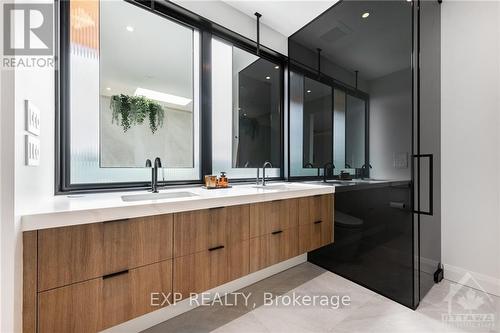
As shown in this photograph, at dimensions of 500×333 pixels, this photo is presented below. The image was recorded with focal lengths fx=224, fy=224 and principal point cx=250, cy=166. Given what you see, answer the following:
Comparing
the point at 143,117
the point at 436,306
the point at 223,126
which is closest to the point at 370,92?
the point at 223,126

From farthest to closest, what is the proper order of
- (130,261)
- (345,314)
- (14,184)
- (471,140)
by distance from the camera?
(471,140), (345,314), (130,261), (14,184)

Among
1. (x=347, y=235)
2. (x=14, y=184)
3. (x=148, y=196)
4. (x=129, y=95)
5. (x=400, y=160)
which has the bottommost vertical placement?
(x=347, y=235)

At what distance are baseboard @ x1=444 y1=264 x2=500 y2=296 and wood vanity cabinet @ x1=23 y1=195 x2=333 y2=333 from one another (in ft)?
5.78

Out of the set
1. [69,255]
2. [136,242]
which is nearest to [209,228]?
[136,242]

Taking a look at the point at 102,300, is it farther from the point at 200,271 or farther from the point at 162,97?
the point at 162,97

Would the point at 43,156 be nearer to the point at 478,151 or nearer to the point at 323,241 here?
the point at 323,241

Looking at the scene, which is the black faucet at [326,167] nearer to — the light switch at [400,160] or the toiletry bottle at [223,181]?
the light switch at [400,160]

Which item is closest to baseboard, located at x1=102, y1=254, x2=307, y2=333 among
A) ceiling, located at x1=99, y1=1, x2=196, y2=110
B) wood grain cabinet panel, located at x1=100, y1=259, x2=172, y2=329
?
wood grain cabinet panel, located at x1=100, y1=259, x2=172, y2=329

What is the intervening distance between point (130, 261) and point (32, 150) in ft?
2.09

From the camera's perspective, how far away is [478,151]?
192 cm

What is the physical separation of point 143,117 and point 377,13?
2119 mm

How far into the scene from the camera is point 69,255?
934mm

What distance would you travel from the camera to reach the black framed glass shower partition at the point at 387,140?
1.71 meters

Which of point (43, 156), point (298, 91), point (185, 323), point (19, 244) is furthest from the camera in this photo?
point (298, 91)
